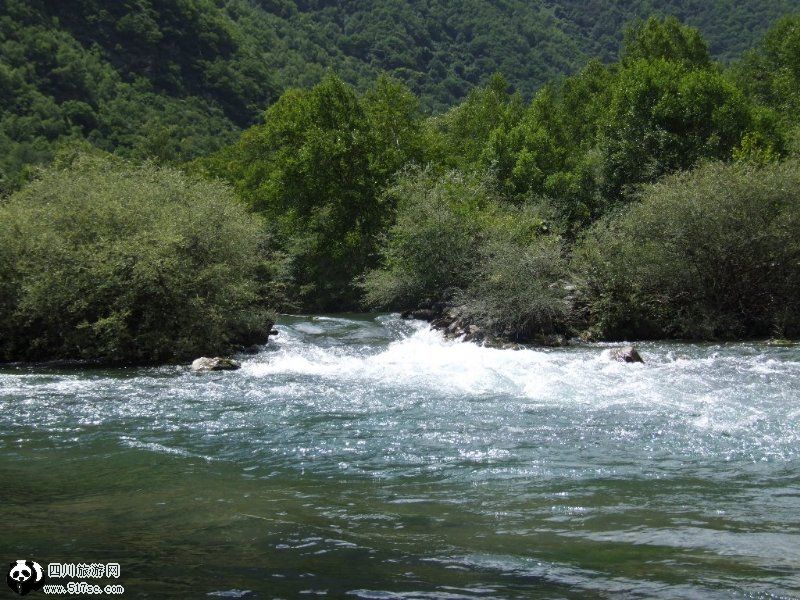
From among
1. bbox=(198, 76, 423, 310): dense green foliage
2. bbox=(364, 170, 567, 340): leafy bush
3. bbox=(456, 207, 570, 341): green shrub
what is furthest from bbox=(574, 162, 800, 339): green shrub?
bbox=(198, 76, 423, 310): dense green foliage

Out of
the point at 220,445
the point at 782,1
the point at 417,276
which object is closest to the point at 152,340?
the point at 220,445

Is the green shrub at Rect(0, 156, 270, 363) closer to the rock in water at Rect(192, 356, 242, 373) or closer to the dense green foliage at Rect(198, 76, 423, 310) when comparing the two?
the rock in water at Rect(192, 356, 242, 373)

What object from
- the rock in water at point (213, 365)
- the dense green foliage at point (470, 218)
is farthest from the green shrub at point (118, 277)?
the rock in water at point (213, 365)

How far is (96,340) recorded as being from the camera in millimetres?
22438

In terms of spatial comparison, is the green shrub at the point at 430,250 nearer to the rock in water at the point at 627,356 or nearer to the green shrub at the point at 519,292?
the green shrub at the point at 519,292

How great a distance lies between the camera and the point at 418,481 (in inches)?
399

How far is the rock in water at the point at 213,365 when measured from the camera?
68.5 feet

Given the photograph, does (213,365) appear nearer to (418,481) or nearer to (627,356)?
(627,356)

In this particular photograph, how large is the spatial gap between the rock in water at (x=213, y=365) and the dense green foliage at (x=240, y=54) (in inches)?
1001

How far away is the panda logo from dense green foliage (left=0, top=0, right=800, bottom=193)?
37.8m

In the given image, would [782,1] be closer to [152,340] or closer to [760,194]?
[760,194]

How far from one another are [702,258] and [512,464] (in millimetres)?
18354

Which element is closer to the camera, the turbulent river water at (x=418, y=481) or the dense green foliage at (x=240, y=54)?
the turbulent river water at (x=418, y=481)

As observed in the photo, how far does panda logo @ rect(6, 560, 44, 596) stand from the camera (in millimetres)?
6051
